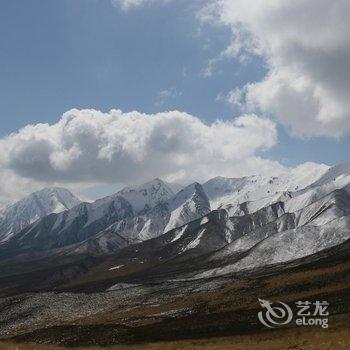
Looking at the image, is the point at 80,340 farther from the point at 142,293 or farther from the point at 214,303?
the point at 142,293

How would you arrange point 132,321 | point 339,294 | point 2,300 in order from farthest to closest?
point 2,300
point 132,321
point 339,294

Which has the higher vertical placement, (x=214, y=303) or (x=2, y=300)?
(x=2, y=300)

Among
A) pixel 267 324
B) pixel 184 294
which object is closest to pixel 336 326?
pixel 267 324

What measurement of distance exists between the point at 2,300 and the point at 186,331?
115 meters

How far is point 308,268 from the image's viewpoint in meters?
138

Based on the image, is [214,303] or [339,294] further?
[214,303]

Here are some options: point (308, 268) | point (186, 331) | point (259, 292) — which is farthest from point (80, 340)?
point (308, 268)

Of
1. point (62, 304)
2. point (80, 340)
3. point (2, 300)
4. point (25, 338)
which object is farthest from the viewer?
point (2, 300)

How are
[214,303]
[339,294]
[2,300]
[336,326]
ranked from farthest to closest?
1. [2,300]
2. [214,303]
3. [339,294]
4. [336,326]

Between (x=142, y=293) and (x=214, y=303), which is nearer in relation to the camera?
(x=214, y=303)

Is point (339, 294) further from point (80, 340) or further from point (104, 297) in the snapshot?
point (104, 297)

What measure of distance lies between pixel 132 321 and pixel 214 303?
18126 mm

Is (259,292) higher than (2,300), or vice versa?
(2,300)

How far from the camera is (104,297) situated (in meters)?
159
